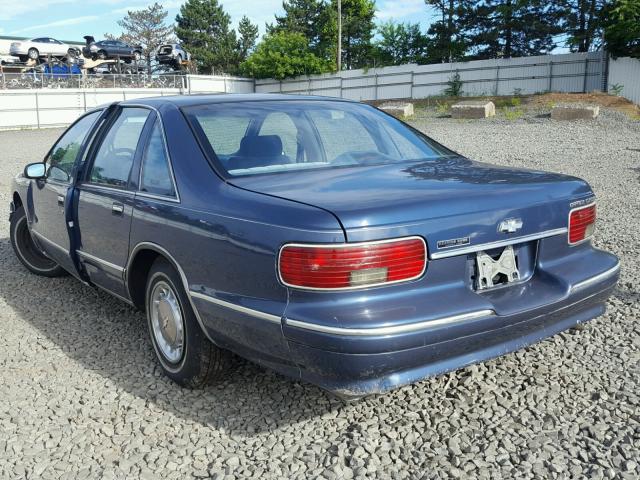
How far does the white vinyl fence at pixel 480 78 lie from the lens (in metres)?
30.5

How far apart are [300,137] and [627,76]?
2744 cm

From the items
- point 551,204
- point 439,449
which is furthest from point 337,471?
point 551,204

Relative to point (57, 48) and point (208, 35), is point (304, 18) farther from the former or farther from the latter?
point (57, 48)

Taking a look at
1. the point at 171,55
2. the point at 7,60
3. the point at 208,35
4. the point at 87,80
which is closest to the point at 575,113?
the point at 87,80

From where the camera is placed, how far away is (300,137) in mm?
3580

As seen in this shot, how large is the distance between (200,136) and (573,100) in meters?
26.0

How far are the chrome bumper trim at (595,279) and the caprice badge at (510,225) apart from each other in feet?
1.48

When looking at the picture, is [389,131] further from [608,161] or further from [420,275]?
[608,161]

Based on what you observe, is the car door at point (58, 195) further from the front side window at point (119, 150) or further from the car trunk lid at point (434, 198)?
the car trunk lid at point (434, 198)

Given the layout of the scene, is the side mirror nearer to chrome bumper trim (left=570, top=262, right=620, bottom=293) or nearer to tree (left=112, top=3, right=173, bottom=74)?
chrome bumper trim (left=570, top=262, right=620, bottom=293)

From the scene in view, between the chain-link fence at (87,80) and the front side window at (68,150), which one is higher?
the chain-link fence at (87,80)

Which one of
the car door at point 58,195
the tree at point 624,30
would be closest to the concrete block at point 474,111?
the tree at point 624,30

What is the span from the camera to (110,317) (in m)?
4.47

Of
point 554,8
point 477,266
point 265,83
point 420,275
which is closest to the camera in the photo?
point 420,275
